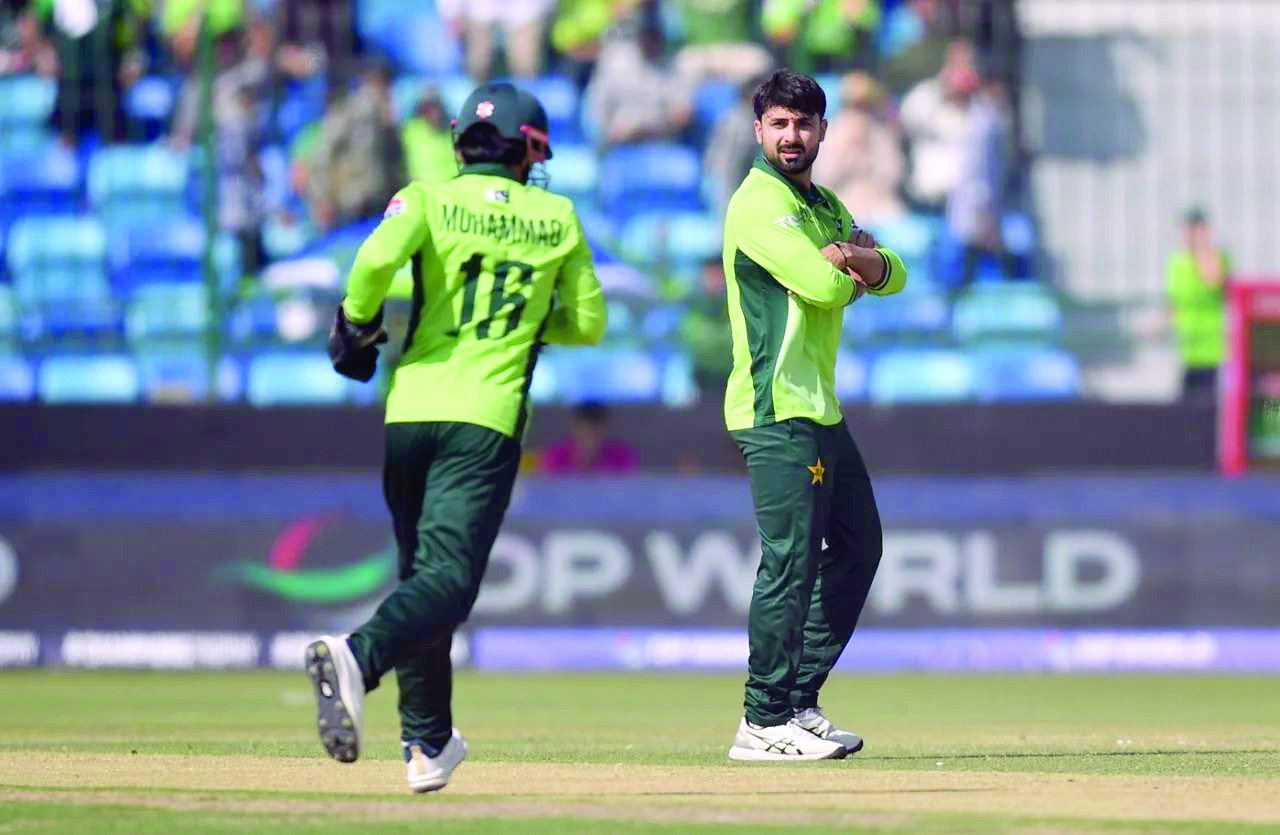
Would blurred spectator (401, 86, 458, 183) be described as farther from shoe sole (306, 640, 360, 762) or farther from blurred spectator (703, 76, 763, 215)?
shoe sole (306, 640, 360, 762)

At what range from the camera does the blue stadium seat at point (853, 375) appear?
52.2 feet

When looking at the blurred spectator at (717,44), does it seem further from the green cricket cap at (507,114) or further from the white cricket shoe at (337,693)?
the white cricket shoe at (337,693)

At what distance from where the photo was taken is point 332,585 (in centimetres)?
1465

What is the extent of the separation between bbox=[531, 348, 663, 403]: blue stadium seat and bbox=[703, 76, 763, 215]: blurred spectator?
1484 mm

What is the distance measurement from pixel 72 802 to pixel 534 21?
12.0m

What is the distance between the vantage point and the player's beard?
7398 millimetres

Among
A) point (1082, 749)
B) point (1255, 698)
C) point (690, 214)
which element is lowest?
point (1255, 698)

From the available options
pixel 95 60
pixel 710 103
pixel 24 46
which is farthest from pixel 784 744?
pixel 24 46

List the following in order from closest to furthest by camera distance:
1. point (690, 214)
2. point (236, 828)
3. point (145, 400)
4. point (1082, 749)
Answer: point (236, 828) → point (1082, 749) → point (145, 400) → point (690, 214)

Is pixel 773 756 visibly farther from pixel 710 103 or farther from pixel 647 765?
pixel 710 103

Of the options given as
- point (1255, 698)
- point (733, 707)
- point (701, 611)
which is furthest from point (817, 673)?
point (701, 611)

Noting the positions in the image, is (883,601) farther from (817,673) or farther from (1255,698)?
(817,673)

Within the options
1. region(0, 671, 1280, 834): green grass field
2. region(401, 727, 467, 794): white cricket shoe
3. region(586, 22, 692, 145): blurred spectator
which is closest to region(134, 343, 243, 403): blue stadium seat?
region(0, 671, 1280, 834): green grass field

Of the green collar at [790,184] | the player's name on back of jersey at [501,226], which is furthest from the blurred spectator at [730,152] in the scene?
the player's name on back of jersey at [501,226]
